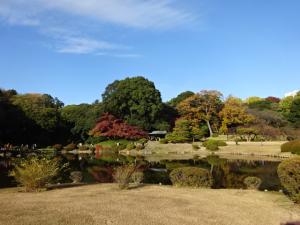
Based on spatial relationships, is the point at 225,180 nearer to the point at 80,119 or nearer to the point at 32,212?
the point at 32,212

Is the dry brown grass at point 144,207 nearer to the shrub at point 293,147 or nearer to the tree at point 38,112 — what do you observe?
the shrub at point 293,147

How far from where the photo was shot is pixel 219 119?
5819cm

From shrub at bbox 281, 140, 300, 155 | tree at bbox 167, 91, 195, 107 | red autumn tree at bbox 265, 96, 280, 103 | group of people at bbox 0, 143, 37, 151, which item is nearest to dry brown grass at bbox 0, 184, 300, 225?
shrub at bbox 281, 140, 300, 155

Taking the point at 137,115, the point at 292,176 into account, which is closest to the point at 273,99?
the point at 137,115

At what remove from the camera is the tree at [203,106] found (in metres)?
56.6

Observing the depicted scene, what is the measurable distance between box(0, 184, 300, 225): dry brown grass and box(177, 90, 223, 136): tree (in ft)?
146

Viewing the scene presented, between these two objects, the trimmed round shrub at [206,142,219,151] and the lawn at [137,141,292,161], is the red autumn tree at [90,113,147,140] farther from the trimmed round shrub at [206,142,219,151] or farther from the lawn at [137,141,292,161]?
the trimmed round shrub at [206,142,219,151]

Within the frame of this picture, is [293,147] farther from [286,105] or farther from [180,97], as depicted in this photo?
[180,97]

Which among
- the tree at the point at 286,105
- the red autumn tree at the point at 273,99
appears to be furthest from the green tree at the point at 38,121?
the red autumn tree at the point at 273,99

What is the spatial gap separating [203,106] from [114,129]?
13.9 m

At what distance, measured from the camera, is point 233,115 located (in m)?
55.9

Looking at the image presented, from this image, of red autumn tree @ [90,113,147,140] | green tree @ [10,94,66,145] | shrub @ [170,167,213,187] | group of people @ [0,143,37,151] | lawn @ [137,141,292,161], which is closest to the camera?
shrub @ [170,167,213,187]

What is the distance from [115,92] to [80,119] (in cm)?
810

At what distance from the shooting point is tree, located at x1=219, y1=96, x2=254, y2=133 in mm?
55350
